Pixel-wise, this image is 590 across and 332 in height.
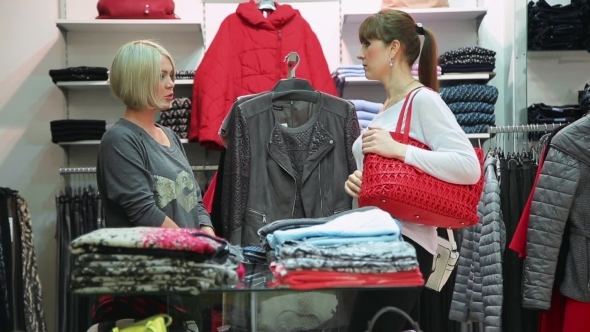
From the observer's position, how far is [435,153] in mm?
2229

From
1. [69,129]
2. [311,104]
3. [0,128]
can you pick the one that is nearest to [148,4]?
[69,129]

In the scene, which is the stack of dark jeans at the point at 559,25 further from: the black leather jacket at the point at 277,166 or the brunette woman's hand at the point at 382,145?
the brunette woman's hand at the point at 382,145

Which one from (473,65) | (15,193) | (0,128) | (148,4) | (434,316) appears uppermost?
(148,4)

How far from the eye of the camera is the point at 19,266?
13.3 ft

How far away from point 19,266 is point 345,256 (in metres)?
2.81

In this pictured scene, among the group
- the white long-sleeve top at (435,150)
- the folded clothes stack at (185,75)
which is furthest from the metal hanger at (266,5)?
the white long-sleeve top at (435,150)

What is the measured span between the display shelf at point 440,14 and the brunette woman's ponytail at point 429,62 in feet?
6.12

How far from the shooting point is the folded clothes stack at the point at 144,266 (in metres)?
1.65

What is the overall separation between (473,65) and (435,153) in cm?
225

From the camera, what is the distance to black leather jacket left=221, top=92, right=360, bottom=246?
9.96 ft

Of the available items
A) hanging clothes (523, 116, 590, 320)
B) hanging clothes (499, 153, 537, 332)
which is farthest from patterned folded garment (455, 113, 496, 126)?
hanging clothes (523, 116, 590, 320)

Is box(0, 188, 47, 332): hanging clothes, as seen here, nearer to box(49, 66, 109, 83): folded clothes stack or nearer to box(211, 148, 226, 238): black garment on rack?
box(49, 66, 109, 83): folded clothes stack

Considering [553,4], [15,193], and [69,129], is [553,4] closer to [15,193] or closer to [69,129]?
[69,129]

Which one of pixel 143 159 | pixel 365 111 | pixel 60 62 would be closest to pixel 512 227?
pixel 365 111
